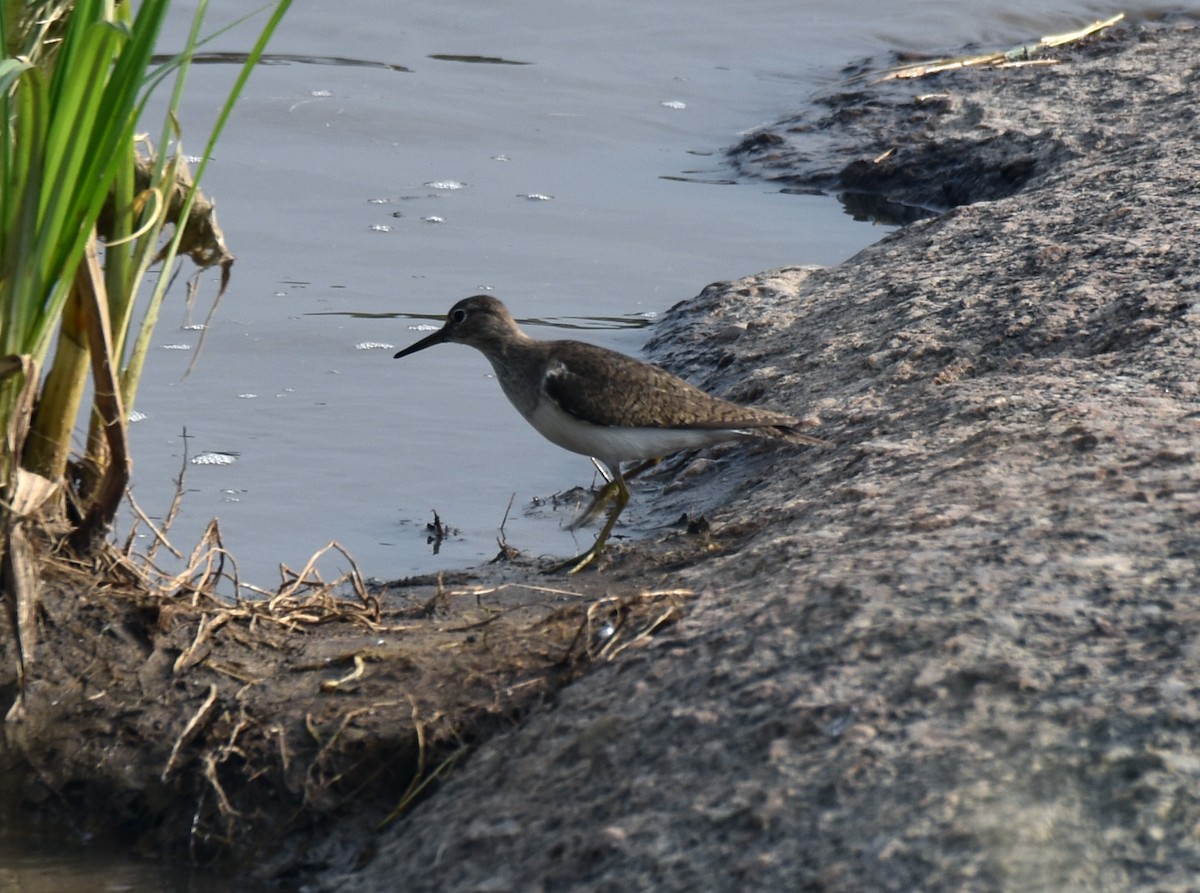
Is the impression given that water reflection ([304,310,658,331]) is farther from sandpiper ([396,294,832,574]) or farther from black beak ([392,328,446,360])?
sandpiper ([396,294,832,574])

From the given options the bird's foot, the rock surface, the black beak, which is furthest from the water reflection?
the bird's foot

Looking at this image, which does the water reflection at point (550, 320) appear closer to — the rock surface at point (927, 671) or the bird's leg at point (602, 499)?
the bird's leg at point (602, 499)

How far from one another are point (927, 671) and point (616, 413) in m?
2.35

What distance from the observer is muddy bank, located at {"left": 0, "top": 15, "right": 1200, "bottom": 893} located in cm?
263

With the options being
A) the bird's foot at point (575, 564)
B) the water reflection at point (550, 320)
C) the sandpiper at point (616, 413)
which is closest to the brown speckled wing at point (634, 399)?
the sandpiper at point (616, 413)

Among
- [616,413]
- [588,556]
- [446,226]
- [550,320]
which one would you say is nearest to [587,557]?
[588,556]

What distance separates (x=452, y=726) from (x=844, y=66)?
9.90m

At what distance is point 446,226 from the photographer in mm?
8594

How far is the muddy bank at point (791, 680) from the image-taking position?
2.63 metres

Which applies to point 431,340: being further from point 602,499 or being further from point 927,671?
point 927,671

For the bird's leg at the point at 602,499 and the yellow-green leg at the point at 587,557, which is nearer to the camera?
the yellow-green leg at the point at 587,557

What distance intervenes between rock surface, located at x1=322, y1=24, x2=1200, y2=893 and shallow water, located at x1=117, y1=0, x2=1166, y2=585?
145 centimetres

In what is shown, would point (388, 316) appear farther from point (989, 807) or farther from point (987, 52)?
point (987, 52)

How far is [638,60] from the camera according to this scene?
1210cm
